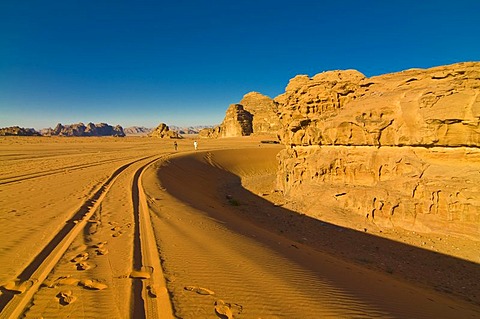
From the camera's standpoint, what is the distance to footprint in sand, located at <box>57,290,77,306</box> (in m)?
3.51

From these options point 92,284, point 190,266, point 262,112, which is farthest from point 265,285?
point 262,112

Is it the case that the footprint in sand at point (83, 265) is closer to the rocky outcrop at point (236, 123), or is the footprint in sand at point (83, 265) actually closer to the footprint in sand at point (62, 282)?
Answer: the footprint in sand at point (62, 282)

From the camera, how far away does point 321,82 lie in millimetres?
17594

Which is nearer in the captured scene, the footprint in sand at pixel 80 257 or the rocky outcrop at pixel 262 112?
the footprint in sand at pixel 80 257

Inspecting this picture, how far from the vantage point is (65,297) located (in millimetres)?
3635

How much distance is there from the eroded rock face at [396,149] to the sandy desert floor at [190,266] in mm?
1282

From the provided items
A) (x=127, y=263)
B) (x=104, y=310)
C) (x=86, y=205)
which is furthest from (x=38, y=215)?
(x=104, y=310)

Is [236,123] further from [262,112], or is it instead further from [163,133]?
[163,133]

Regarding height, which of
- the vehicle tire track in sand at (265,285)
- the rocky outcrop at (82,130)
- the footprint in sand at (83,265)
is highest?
the rocky outcrop at (82,130)

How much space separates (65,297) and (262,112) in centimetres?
8138

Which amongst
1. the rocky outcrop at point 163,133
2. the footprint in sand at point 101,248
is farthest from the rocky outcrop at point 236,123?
the footprint in sand at point 101,248

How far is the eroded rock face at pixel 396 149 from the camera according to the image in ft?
34.6

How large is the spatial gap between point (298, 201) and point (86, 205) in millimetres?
12144

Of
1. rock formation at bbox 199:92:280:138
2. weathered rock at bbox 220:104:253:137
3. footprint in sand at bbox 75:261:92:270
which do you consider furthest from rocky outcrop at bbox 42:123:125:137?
footprint in sand at bbox 75:261:92:270
